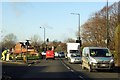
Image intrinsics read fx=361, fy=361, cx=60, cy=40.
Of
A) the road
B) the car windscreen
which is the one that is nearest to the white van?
the car windscreen

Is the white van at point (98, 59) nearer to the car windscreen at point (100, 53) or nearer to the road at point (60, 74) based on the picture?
the car windscreen at point (100, 53)

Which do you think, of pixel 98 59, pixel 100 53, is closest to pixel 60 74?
pixel 98 59

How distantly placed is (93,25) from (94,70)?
58186 millimetres

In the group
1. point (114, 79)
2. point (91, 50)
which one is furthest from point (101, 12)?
point (114, 79)

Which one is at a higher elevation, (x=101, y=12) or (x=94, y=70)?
(x=101, y=12)

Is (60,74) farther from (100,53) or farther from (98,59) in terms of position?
(100,53)

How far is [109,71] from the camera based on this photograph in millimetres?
29703

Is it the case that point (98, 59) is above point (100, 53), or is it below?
below

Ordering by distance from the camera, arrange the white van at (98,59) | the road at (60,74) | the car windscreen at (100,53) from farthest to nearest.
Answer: the car windscreen at (100,53) < the white van at (98,59) < the road at (60,74)

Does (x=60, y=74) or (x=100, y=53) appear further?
(x=100, y=53)

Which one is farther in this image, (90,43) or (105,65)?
(90,43)

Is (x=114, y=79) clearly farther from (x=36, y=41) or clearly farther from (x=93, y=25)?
(x=36, y=41)

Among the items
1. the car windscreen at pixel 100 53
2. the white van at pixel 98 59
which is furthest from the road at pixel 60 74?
the car windscreen at pixel 100 53

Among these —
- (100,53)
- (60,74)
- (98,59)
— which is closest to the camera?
(60,74)
